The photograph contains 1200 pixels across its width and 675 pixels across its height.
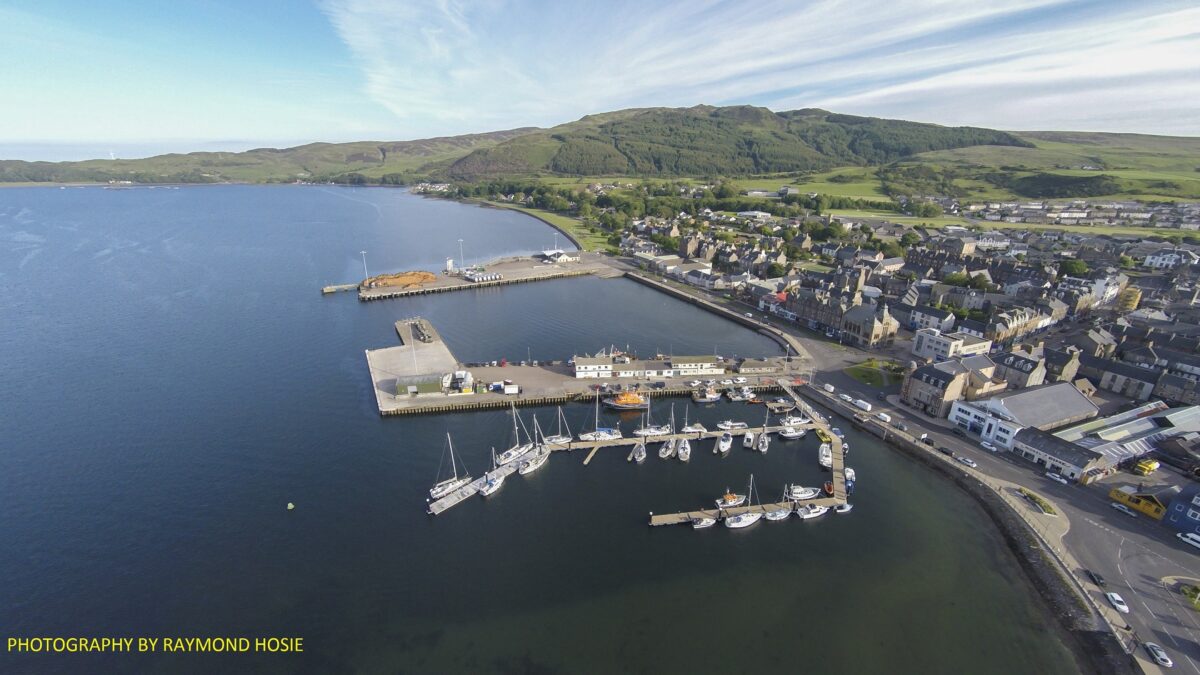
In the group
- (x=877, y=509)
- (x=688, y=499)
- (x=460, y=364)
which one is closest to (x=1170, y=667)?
(x=877, y=509)

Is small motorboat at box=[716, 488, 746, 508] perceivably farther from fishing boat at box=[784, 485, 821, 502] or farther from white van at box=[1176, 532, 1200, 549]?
white van at box=[1176, 532, 1200, 549]

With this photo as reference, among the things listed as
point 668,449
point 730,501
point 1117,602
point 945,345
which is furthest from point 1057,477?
point 668,449

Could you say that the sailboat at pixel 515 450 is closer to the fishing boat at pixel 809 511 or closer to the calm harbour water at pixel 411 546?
the calm harbour water at pixel 411 546

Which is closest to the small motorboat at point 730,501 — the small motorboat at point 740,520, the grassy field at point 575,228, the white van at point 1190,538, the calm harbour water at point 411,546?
the small motorboat at point 740,520

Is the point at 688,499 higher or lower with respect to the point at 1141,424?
lower

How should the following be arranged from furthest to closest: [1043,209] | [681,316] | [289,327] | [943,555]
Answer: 1. [1043,209]
2. [681,316]
3. [289,327]
4. [943,555]

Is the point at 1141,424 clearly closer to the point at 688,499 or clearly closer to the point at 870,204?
the point at 688,499
